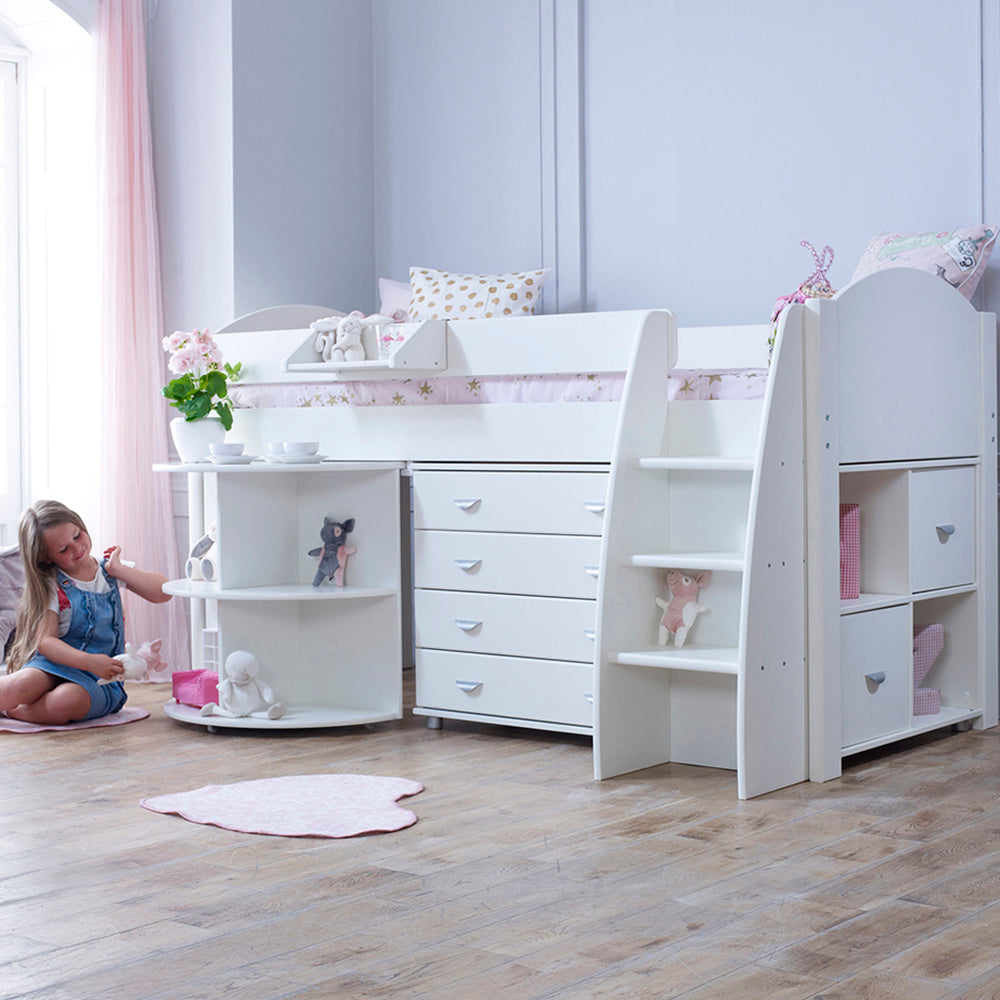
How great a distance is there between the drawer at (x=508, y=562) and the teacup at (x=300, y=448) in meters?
0.31

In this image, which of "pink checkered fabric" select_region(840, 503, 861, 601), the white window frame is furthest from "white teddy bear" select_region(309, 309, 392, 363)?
the white window frame

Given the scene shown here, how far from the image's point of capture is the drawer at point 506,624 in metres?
3.04

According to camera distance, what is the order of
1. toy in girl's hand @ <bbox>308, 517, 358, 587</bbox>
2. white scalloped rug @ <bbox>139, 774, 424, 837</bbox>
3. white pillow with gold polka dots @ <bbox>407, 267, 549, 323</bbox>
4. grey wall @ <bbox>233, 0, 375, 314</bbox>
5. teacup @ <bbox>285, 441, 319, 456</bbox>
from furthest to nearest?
grey wall @ <bbox>233, 0, 375, 314</bbox>, white pillow with gold polka dots @ <bbox>407, 267, 549, 323</bbox>, toy in girl's hand @ <bbox>308, 517, 358, 587</bbox>, teacup @ <bbox>285, 441, 319, 456</bbox>, white scalloped rug @ <bbox>139, 774, 424, 837</bbox>

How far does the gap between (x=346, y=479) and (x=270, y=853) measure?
126 centimetres

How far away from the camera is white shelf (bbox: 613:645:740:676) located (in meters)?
2.66

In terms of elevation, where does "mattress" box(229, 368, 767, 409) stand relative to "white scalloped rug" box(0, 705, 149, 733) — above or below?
above

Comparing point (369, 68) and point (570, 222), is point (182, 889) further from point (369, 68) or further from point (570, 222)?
point (369, 68)

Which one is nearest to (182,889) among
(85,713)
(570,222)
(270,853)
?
(270,853)

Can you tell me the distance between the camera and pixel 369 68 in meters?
4.65

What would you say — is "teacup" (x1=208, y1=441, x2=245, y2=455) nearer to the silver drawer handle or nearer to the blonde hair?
the blonde hair

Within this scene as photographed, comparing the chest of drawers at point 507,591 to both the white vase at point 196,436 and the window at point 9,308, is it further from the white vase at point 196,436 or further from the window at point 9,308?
the window at point 9,308

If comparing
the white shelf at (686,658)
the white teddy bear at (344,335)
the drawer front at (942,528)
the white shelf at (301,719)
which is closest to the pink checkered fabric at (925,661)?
the drawer front at (942,528)

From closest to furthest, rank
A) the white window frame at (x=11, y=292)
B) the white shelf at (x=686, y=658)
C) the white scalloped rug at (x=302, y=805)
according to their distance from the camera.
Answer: the white scalloped rug at (x=302, y=805), the white shelf at (x=686, y=658), the white window frame at (x=11, y=292)

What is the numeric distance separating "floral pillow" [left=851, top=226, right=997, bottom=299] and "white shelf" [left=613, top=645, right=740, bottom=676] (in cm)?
107
